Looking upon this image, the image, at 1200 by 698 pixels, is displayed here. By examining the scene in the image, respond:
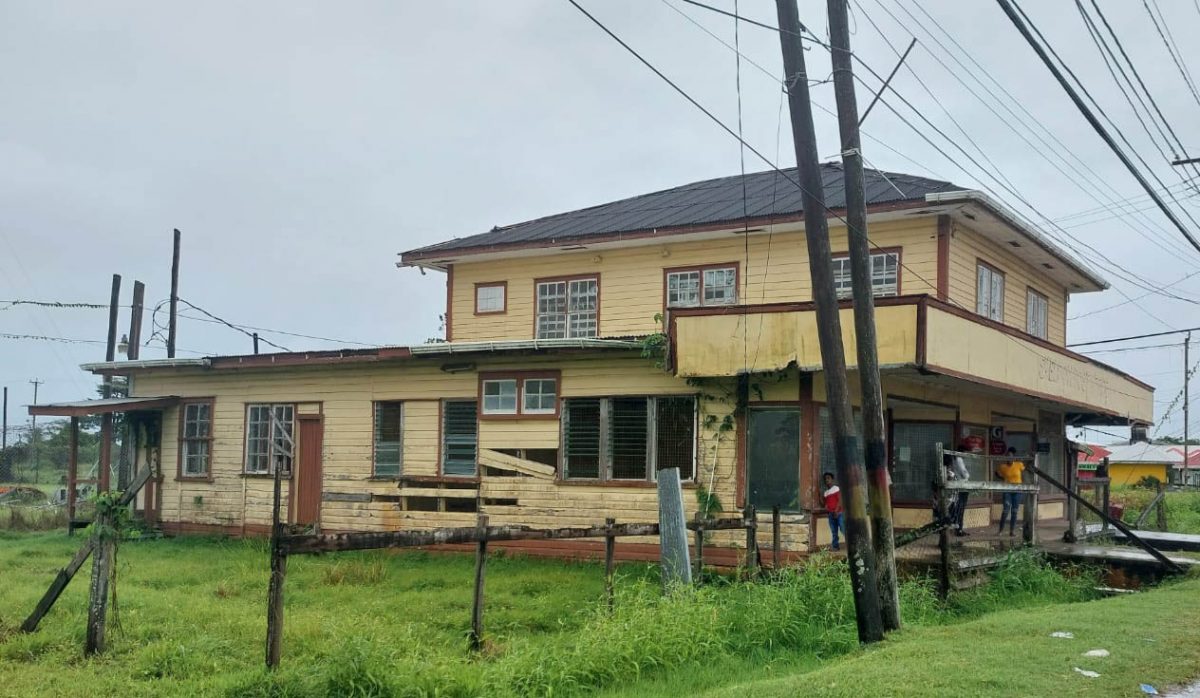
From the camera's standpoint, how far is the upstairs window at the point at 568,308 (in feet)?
68.1

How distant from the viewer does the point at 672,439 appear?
16953mm

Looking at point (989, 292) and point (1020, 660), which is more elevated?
point (989, 292)

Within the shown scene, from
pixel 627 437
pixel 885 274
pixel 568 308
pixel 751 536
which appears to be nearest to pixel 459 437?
pixel 627 437

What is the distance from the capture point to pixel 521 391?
18.4 m

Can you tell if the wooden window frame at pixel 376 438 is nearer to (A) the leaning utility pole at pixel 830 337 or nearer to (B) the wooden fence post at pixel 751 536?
(B) the wooden fence post at pixel 751 536

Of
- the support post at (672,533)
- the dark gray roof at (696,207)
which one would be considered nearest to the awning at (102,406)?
the dark gray roof at (696,207)

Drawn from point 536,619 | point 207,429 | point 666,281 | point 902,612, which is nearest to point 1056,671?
point 902,612

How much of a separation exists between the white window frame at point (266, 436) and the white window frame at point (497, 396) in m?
4.66

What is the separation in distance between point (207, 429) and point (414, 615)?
39.2ft

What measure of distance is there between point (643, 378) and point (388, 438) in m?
5.53

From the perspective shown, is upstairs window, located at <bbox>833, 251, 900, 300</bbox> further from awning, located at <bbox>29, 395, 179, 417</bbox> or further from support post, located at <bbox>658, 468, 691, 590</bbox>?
awning, located at <bbox>29, 395, 179, 417</bbox>

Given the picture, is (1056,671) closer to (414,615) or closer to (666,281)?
(414,615)

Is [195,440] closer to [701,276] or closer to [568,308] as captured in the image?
[568,308]

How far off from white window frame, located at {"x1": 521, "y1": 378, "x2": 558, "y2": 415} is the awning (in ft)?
28.2
